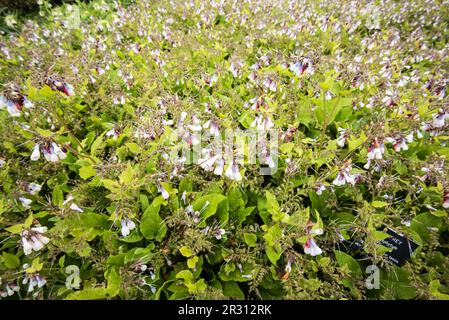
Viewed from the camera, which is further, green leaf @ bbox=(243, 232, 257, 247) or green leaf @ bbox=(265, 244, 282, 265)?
green leaf @ bbox=(243, 232, 257, 247)

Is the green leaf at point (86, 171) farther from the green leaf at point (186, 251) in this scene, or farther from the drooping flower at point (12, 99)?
the green leaf at point (186, 251)

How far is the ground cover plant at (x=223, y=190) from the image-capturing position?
6.50 feet

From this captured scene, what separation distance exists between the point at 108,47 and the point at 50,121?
7.90ft

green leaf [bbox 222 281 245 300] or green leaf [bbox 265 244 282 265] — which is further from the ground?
green leaf [bbox 265 244 282 265]

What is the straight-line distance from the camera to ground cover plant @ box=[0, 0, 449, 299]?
198cm

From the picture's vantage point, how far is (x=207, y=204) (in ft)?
7.01

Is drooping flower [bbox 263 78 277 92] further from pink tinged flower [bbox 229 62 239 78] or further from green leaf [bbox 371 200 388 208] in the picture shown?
green leaf [bbox 371 200 388 208]

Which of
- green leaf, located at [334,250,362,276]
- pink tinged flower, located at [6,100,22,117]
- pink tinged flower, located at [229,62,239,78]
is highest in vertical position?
pink tinged flower, located at [229,62,239,78]

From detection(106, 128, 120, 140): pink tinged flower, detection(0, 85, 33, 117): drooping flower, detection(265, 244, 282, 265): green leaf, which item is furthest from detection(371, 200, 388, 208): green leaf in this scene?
detection(0, 85, 33, 117): drooping flower

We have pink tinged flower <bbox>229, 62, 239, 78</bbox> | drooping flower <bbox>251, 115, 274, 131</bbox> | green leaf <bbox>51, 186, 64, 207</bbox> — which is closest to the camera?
drooping flower <bbox>251, 115, 274, 131</bbox>

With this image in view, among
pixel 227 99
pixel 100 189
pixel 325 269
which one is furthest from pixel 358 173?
pixel 100 189

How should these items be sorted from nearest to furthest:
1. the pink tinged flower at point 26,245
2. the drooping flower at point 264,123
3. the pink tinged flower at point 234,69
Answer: the pink tinged flower at point 26,245, the drooping flower at point 264,123, the pink tinged flower at point 234,69

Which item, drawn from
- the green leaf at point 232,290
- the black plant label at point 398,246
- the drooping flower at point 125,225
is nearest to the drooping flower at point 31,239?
the drooping flower at point 125,225

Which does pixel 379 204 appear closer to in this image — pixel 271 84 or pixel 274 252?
pixel 274 252
